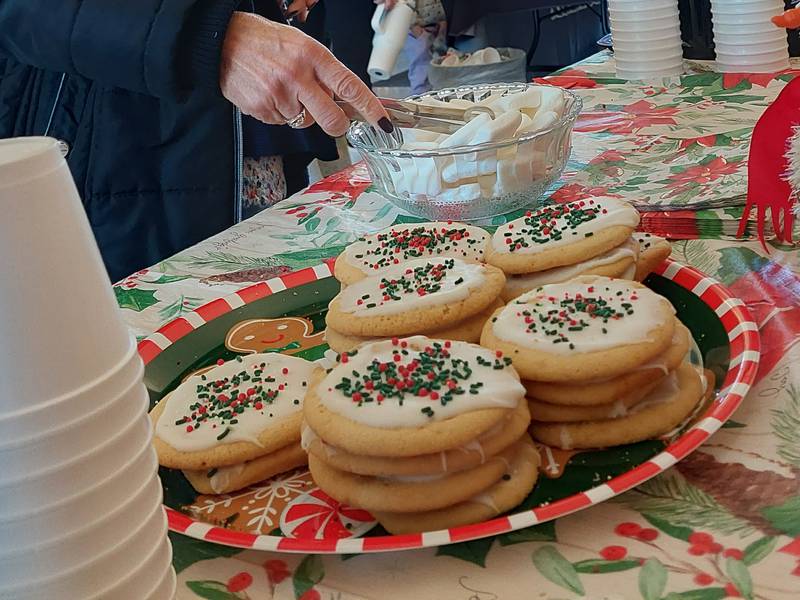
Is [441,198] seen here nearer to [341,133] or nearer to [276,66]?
[341,133]

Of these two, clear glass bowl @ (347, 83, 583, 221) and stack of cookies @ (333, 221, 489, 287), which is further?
clear glass bowl @ (347, 83, 583, 221)

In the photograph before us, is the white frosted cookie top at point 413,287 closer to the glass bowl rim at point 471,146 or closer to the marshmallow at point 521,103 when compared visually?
the glass bowl rim at point 471,146

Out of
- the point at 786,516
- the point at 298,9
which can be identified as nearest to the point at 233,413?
the point at 786,516

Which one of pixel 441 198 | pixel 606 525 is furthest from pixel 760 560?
pixel 441 198

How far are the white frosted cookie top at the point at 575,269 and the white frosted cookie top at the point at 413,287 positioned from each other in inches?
2.4

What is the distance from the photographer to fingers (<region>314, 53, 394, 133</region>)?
1294 millimetres

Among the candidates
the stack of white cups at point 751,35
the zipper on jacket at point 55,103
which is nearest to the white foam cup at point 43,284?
the zipper on jacket at point 55,103

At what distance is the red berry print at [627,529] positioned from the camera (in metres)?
0.65

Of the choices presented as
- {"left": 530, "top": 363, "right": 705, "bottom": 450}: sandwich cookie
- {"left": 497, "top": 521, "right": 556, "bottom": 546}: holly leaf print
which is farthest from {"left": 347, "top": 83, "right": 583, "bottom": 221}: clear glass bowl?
{"left": 497, "top": 521, "right": 556, "bottom": 546}: holly leaf print

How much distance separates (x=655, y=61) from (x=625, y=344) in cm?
135

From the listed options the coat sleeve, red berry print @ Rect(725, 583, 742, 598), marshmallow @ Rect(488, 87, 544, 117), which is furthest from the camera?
marshmallow @ Rect(488, 87, 544, 117)

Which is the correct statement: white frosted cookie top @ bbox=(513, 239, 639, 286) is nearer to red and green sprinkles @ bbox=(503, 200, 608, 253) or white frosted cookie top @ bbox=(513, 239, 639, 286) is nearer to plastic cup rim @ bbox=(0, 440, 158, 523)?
red and green sprinkles @ bbox=(503, 200, 608, 253)

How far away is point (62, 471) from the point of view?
446mm

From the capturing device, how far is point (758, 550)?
61 cm
